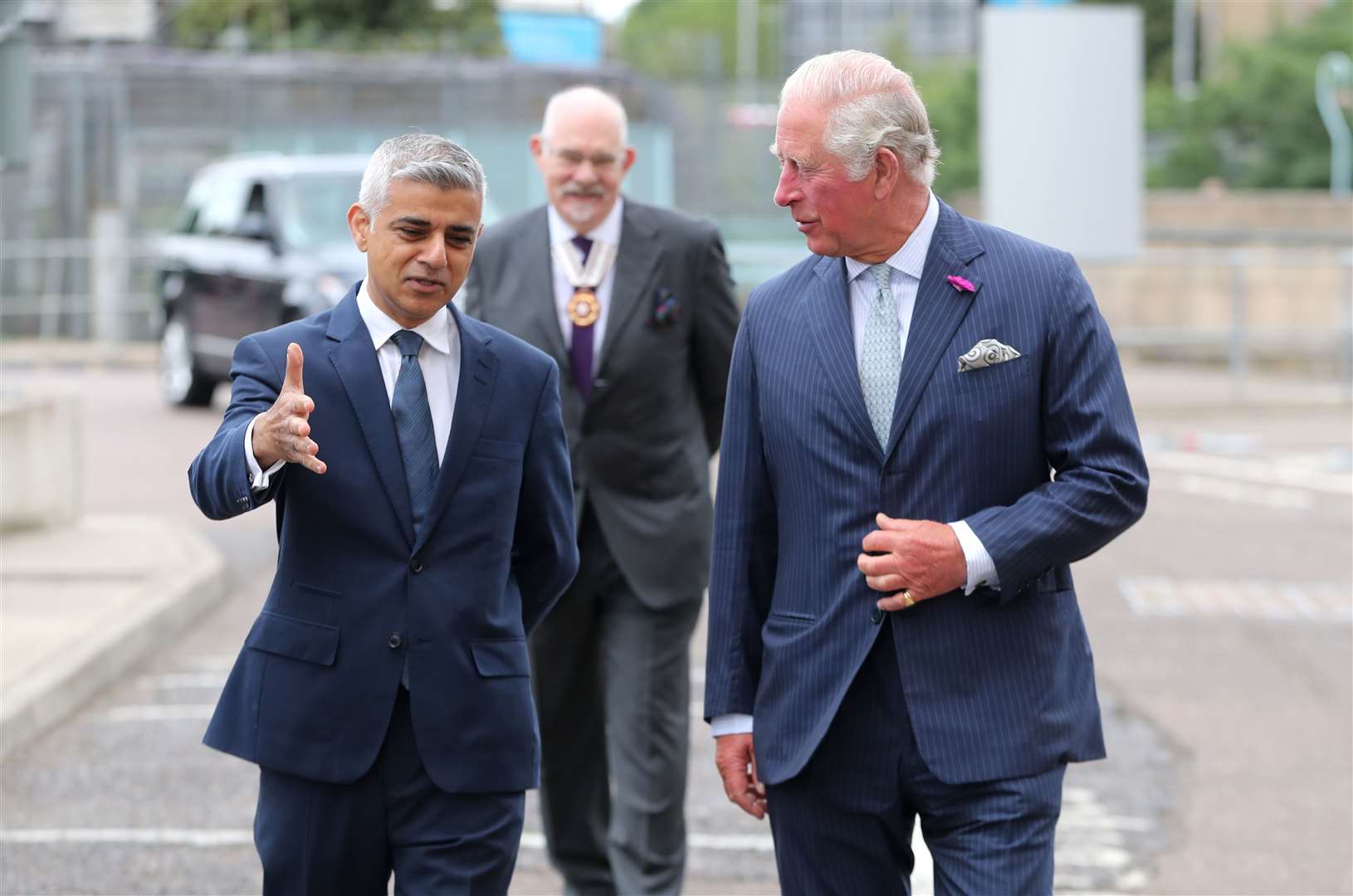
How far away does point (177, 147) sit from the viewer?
26.9 m

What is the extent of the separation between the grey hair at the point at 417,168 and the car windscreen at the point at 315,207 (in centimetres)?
1303

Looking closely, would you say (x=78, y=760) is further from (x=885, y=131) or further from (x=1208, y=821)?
(x=885, y=131)

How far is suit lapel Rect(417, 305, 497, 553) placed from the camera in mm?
3631

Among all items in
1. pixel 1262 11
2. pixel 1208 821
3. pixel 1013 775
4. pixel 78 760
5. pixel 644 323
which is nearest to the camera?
pixel 1013 775

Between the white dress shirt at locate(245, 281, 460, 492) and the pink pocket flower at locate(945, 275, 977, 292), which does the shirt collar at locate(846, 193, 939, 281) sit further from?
the white dress shirt at locate(245, 281, 460, 492)

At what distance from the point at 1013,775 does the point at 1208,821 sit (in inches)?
134

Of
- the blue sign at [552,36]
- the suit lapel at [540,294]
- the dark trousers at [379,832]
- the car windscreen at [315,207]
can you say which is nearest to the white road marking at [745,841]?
the suit lapel at [540,294]

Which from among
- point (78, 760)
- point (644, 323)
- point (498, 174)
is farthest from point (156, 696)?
point (498, 174)

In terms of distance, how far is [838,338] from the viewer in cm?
370

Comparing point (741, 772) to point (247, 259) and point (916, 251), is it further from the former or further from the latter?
point (247, 259)

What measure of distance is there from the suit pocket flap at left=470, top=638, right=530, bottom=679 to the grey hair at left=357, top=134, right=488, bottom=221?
768 millimetres

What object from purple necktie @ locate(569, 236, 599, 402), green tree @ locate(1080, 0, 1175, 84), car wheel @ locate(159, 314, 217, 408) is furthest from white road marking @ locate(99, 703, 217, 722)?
green tree @ locate(1080, 0, 1175, 84)

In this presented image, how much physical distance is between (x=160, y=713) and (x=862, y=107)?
522 cm

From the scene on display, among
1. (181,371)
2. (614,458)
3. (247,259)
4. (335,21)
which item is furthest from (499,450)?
(335,21)
